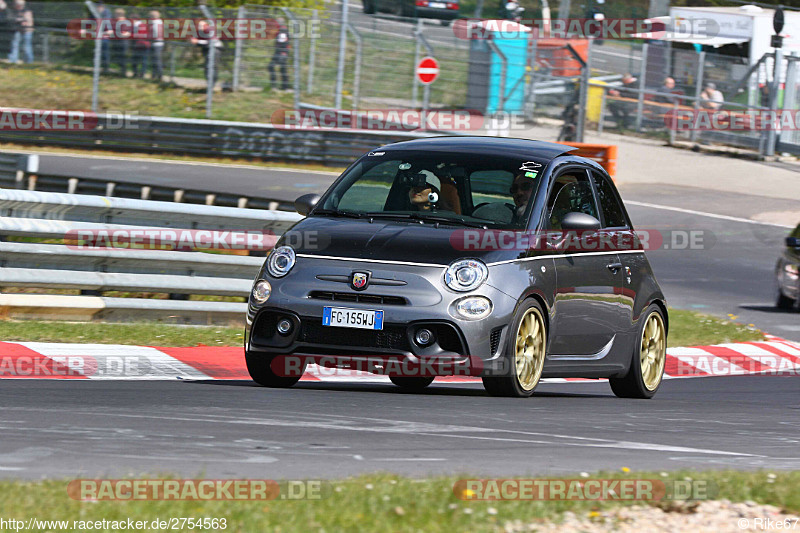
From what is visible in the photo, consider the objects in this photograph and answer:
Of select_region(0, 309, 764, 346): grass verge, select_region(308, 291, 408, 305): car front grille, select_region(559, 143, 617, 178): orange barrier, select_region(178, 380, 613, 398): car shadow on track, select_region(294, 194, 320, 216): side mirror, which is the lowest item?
select_region(0, 309, 764, 346): grass verge

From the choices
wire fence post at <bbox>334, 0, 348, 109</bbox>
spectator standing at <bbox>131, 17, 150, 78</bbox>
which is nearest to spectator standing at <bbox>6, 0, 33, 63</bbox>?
spectator standing at <bbox>131, 17, 150, 78</bbox>

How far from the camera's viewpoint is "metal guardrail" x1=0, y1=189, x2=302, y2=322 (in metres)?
10.9

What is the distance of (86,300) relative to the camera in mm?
11039

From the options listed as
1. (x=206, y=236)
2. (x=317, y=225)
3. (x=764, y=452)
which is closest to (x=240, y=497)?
(x=764, y=452)

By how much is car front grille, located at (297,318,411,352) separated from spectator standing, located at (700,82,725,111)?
25896 millimetres

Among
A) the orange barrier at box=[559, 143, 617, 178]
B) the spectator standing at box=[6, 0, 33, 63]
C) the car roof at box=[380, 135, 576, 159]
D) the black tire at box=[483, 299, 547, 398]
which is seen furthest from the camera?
the spectator standing at box=[6, 0, 33, 63]

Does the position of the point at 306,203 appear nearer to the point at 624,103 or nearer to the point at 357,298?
the point at 357,298

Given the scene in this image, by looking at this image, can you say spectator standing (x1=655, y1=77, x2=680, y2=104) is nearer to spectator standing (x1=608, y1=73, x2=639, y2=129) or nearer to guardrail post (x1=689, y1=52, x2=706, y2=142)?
guardrail post (x1=689, y1=52, x2=706, y2=142)

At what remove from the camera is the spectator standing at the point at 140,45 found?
99.5 feet

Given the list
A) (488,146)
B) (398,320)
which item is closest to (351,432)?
(398,320)

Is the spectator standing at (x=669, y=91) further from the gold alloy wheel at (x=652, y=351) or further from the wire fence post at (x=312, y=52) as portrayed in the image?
the gold alloy wheel at (x=652, y=351)

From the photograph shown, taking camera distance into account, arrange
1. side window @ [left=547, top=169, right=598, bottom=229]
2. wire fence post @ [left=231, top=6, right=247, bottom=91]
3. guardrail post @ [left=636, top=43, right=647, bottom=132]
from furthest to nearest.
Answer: guardrail post @ [left=636, top=43, right=647, bottom=132], wire fence post @ [left=231, top=6, right=247, bottom=91], side window @ [left=547, top=169, right=598, bottom=229]

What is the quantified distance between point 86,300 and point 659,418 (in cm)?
491

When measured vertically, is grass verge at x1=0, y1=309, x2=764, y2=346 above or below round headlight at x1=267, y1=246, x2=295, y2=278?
below
